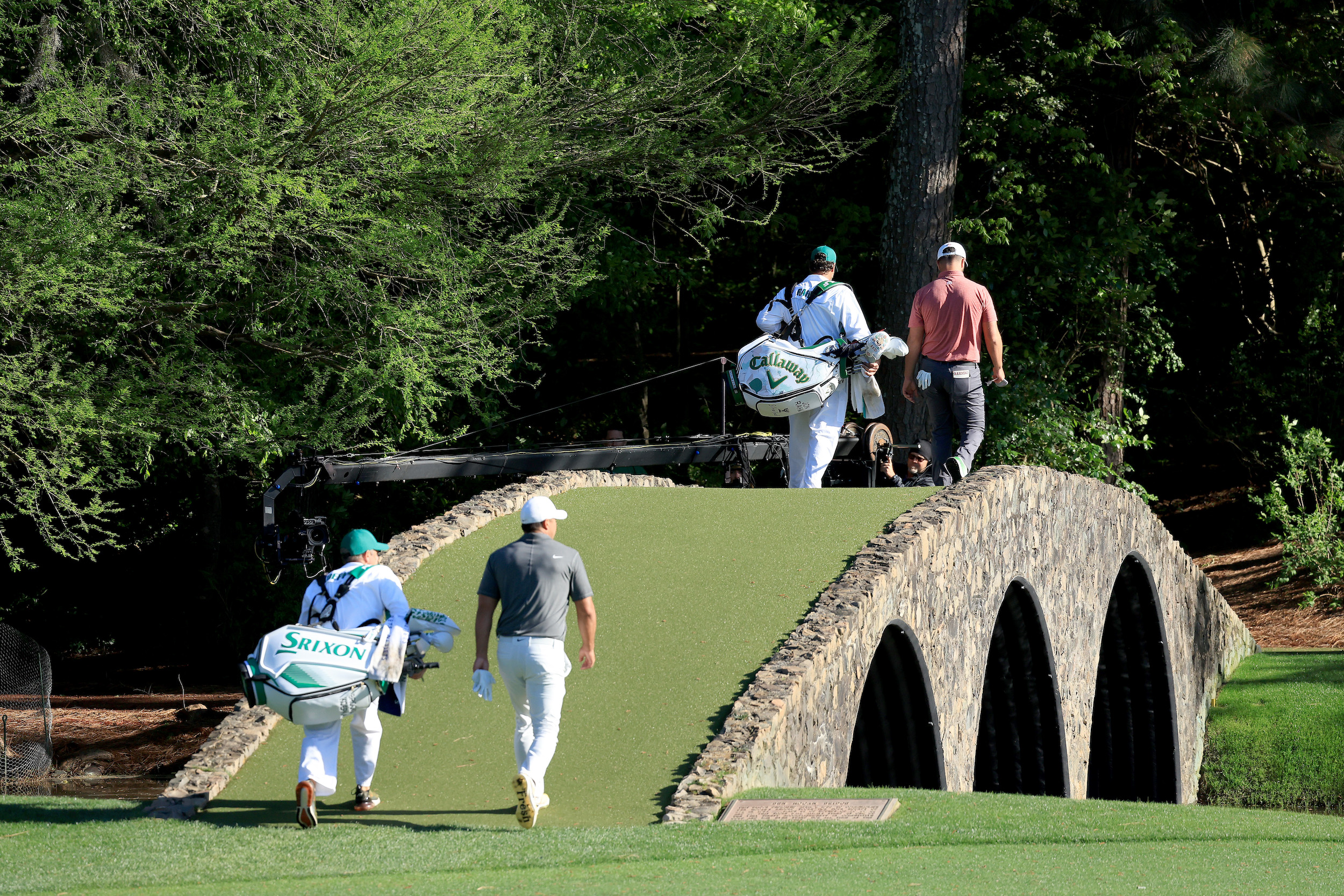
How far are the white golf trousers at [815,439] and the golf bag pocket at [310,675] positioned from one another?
570 cm

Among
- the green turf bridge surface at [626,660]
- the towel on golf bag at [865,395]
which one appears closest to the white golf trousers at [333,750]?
the green turf bridge surface at [626,660]

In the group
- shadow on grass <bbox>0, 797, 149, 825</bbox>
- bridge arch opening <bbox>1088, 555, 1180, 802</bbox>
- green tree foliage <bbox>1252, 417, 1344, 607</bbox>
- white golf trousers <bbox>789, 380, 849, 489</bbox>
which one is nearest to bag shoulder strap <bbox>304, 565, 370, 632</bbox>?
shadow on grass <bbox>0, 797, 149, 825</bbox>

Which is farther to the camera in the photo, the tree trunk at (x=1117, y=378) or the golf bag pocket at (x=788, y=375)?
the tree trunk at (x=1117, y=378)

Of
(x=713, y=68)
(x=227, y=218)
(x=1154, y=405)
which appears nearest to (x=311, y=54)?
(x=227, y=218)

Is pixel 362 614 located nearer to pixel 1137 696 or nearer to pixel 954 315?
pixel 954 315

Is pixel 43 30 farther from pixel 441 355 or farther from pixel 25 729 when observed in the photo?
pixel 25 729

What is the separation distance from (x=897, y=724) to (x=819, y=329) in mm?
3684

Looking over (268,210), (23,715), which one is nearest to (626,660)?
(268,210)

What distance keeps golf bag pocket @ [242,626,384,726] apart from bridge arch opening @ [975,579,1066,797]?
817 centimetres

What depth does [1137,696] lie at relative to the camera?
1780cm

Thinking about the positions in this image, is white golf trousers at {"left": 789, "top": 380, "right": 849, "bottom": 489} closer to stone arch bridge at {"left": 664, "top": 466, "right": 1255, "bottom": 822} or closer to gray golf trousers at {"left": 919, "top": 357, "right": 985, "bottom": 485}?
gray golf trousers at {"left": 919, "top": 357, "right": 985, "bottom": 485}

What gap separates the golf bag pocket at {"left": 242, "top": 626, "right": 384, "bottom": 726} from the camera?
22.4 ft

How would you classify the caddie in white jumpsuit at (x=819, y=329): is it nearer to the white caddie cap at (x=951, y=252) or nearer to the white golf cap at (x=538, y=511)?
the white caddie cap at (x=951, y=252)

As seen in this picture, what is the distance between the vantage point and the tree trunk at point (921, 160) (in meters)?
19.0
